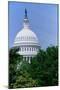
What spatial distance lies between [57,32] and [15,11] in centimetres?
48

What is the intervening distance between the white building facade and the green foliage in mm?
45

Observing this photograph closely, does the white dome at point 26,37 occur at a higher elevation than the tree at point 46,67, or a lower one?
higher

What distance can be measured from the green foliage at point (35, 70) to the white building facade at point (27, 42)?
5cm

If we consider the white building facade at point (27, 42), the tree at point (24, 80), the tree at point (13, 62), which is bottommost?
the tree at point (24, 80)

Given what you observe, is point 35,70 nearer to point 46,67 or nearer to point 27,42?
point 46,67

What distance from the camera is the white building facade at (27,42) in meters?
2.19

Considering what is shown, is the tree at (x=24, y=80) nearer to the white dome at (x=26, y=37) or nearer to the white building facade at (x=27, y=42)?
the white building facade at (x=27, y=42)

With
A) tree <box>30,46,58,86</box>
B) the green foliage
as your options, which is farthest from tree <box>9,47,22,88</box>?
tree <box>30,46,58,86</box>

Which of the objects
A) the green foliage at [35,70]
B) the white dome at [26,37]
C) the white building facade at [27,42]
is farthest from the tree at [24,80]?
the white dome at [26,37]

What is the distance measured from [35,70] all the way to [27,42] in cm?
29

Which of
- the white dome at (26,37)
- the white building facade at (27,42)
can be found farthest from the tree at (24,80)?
the white dome at (26,37)

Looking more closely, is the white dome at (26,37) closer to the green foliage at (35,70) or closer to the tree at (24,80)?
the green foliage at (35,70)

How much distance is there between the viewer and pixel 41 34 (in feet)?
7.37

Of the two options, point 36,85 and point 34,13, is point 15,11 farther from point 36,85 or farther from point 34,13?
point 36,85
